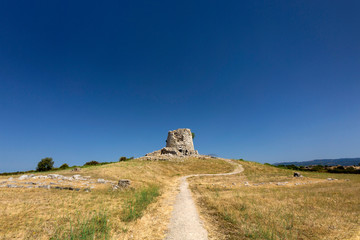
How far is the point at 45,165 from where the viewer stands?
161 ft

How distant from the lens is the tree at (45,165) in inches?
1903

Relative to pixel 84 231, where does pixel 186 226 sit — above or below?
below

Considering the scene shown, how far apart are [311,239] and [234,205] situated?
5.26m

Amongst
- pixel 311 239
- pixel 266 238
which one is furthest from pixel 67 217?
pixel 311 239

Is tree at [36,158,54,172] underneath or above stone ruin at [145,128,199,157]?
underneath

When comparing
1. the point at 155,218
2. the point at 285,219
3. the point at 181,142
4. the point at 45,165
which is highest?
the point at 181,142

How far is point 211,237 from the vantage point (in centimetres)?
709

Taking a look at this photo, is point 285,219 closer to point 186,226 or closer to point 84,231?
point 186,226

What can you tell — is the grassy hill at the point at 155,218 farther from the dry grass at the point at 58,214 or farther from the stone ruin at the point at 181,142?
the stone ruin at the point at 181,142

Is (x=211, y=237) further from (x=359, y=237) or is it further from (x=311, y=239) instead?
(x=359, y=237)

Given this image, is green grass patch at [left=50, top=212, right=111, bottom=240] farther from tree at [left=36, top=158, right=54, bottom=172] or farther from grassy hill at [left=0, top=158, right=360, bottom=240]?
tree at [left=36, top=158, right=54, bottom=172]

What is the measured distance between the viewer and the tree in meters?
48.3

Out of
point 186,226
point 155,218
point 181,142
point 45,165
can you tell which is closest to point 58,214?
point 155,218

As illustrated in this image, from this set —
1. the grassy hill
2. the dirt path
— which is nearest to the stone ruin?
the grassy hill
